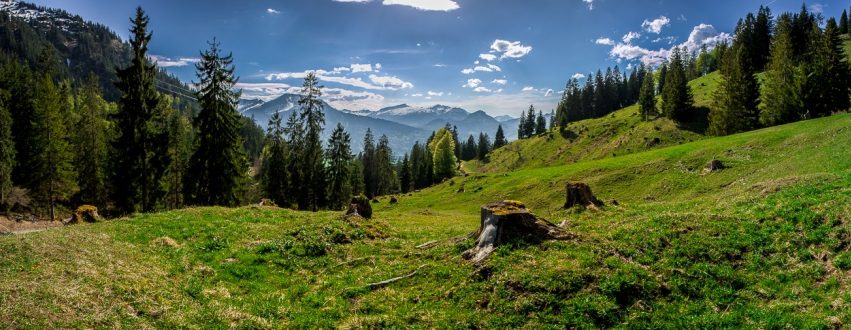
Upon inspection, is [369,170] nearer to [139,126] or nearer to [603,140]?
[603,140]

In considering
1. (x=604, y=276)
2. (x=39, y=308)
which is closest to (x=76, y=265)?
(x=39, y=308)

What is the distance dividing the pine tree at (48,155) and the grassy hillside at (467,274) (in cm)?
4535

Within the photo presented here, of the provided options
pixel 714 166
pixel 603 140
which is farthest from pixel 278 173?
pixel 603 140

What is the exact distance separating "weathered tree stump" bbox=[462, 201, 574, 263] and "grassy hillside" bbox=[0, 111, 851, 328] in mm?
529

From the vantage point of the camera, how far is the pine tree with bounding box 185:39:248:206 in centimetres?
4359

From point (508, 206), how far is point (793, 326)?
917 cm

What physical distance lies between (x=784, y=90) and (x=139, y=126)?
8837 cm

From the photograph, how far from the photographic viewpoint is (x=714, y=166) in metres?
40.5

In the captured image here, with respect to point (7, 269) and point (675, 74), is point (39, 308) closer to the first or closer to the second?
Result: point (7, 269)

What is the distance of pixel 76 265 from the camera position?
13125 mm

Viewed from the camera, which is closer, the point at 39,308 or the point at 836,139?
the point at 39,308

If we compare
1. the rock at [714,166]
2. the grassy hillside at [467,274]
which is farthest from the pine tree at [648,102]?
the grassy hillside at [467,274]

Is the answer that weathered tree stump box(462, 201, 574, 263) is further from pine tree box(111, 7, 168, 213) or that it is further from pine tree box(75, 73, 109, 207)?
pine tree box(75, 73, 109, 207)

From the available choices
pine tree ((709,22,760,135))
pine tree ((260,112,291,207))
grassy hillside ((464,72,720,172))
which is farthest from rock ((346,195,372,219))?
grassy hillside ((464,72,720,172))
